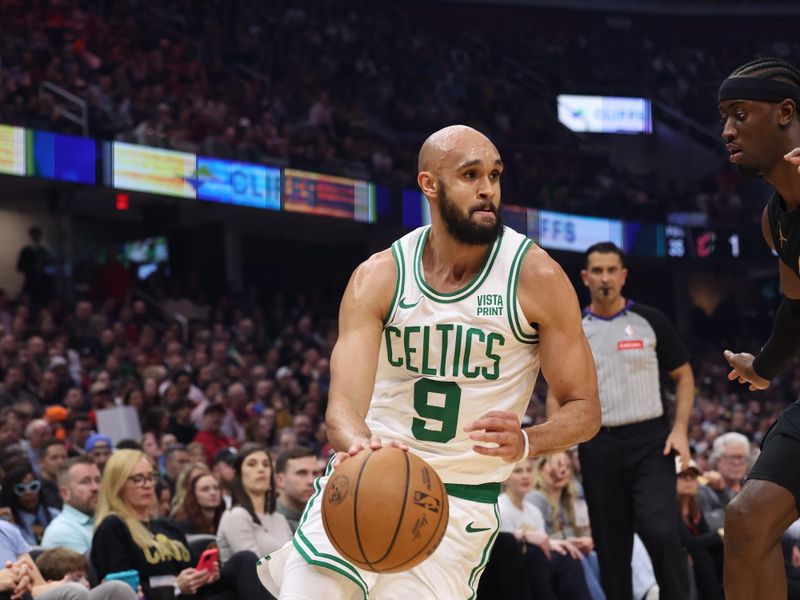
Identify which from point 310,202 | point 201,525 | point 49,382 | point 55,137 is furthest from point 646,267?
point 201,525

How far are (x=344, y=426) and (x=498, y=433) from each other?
0.59m

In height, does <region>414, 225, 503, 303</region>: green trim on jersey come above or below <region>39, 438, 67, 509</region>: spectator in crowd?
above

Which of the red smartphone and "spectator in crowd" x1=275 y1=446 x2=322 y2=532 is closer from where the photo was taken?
the red smartphone

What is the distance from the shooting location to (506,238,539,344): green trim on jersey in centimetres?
429

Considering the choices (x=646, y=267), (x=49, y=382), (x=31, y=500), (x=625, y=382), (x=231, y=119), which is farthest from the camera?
(x=646, y=267)

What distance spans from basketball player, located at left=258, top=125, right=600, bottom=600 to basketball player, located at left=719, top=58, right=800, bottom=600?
643mm

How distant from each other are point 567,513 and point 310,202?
1212 centimetres

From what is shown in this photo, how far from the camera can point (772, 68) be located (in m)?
4.50

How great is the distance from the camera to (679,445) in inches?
267

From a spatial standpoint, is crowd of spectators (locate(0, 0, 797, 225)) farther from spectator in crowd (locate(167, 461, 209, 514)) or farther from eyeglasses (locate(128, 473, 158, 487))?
eyeglasses (locate(128, 473, 158, 487))

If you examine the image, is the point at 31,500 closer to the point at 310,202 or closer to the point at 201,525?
the point at 201,525

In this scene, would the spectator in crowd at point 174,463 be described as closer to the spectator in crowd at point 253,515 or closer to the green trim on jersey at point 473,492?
the spectator in crowd at point 253,515

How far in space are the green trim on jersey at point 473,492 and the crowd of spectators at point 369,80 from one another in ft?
46.8

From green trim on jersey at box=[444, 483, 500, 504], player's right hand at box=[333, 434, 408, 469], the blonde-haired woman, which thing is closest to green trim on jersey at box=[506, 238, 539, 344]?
green trim on jersey at box=[444, 483, 500, 504]
